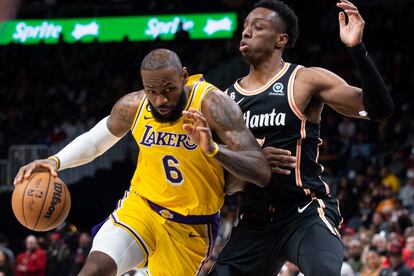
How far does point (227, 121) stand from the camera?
196 inches

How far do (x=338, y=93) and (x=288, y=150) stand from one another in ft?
1.49

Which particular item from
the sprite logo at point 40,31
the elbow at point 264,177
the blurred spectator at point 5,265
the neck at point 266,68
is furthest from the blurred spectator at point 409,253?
the sprite logo at point 40,31

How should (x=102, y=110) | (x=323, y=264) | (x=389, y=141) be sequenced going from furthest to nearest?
(x=102, y=110) < (x=389, y=141) < (x=323, y=264)

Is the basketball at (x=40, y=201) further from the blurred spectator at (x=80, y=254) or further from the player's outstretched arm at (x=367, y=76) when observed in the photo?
the blurred spectator at (x=80, y=254)

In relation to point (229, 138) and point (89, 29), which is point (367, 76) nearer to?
point (229, 138)

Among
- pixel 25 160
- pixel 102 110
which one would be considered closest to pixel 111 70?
pixel 102 110

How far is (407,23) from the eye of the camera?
1895 centimetres

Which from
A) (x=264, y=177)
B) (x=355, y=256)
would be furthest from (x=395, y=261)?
(x=264, y=177)

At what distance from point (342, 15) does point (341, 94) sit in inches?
18.3

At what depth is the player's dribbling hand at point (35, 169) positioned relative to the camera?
17.1 feet

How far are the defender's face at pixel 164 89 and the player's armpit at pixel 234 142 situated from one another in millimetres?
187

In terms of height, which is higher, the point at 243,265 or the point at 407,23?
the point at 407,23

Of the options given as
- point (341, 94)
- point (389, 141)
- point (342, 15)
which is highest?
point (342, 15)

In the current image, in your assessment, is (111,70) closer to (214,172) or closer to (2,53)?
(2,53)
